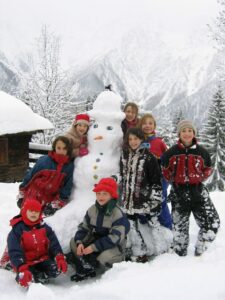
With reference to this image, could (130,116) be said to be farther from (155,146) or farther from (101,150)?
(101,150)

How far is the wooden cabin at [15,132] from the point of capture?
10469 mm

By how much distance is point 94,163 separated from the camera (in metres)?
4.80

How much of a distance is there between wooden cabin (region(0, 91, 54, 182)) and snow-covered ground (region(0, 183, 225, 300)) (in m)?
6.72

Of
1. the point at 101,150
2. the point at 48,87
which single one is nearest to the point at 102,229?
the point at 101,150

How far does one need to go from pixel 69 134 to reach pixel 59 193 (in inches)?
29.9

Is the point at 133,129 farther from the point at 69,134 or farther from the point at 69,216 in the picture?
the point at 69,216

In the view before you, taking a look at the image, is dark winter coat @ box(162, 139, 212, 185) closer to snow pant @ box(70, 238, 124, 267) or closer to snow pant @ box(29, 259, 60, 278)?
snow pant @ box(70, 238, 124, 267)

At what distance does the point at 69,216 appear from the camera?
4621 millimetres

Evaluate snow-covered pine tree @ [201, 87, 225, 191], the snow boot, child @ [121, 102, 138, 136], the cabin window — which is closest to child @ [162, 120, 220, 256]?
child @ [121, 102, 138, 136]

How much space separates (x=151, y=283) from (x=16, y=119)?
8.18m

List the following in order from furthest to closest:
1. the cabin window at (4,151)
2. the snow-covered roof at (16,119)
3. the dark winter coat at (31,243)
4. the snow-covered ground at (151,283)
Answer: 1. the cabin window at (4,151)
2. the snow-covered roof at (16,119)
3. the dark winter coat at (31,243)
4. the snow-covered ground at (151,283)

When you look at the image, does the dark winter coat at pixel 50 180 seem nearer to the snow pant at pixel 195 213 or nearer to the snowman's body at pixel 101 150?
the snowman's body at pixel 101 150

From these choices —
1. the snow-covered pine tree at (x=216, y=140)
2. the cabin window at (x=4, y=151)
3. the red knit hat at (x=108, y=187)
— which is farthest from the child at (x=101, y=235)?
the snow-covered pine tree at (x=216, y=140)

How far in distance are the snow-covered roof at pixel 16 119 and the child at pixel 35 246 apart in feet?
21.2
